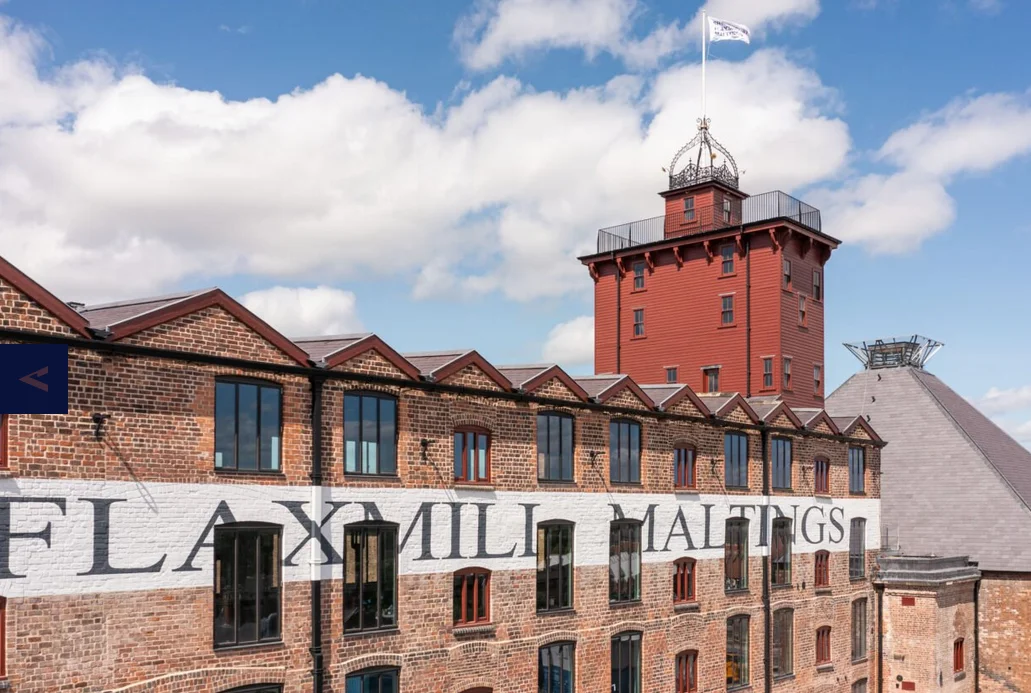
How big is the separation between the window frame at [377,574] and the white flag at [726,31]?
Result: 97.5 feet

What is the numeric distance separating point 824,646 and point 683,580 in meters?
9.31

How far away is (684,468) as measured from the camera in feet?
Result: 96.4

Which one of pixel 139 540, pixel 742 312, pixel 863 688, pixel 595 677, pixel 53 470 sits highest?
pixel 742 312

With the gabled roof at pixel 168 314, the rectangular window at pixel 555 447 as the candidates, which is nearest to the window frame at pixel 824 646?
the rectangular window at pixel 555 447

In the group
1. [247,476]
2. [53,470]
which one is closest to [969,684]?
[247,476]

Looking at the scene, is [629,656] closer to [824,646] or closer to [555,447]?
[555,447]

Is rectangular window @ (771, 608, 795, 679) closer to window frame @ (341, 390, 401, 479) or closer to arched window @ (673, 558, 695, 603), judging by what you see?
arched window @ (673, 558, 695, 603)

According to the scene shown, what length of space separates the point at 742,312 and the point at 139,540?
88.9ft

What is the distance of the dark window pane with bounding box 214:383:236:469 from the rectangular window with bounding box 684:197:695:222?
87.5 feet

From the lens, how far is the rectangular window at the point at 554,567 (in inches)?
968

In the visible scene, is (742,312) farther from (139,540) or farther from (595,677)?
(139,540)

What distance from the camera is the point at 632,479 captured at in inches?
1083

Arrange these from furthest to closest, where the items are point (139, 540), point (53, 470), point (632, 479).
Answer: point (632, 479) → point (139, 540) → point (53, 470)

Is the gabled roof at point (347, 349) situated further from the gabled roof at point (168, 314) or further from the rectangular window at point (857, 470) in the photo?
the rectangular window at point (857, 470)
